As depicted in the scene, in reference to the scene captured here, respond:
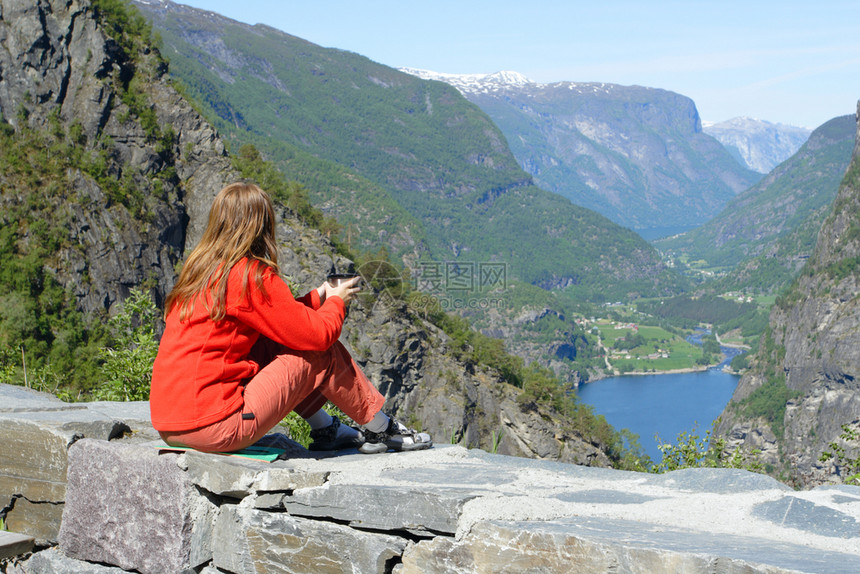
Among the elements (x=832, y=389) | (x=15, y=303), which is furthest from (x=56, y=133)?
(x=832, y=389)

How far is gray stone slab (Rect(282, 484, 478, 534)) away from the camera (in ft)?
11.3

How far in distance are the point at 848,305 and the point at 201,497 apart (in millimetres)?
141211

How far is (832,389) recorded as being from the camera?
114 meters

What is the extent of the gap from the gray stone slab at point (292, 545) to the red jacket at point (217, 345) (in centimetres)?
61

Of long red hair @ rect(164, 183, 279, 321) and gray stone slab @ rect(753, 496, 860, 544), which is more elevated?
long red hair @ rect(164, 183, 279, 321)

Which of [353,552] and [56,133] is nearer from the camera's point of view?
[353,552]

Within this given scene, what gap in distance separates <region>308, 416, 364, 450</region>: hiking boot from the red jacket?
939 millimetres

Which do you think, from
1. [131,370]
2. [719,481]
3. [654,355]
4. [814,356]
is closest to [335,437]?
[719,481]

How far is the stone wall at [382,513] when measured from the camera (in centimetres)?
312

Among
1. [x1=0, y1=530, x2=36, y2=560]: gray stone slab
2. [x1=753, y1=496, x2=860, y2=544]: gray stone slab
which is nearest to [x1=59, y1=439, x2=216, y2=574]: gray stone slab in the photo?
[x1=0, y1=530, x2=36, y2=560]: gray stone slab

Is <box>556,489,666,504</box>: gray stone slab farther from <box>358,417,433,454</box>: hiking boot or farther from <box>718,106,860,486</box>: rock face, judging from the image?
<box>718,106,860,486</box>: rock face

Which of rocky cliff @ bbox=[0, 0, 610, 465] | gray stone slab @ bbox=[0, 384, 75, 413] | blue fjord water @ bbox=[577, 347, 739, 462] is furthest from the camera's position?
blue fjord water @ bbox=[577, 347, 739, 462]

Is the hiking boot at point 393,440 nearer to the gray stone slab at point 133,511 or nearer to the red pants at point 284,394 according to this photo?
the red pants at point 284,394

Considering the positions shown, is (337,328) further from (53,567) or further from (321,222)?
(321,222)
